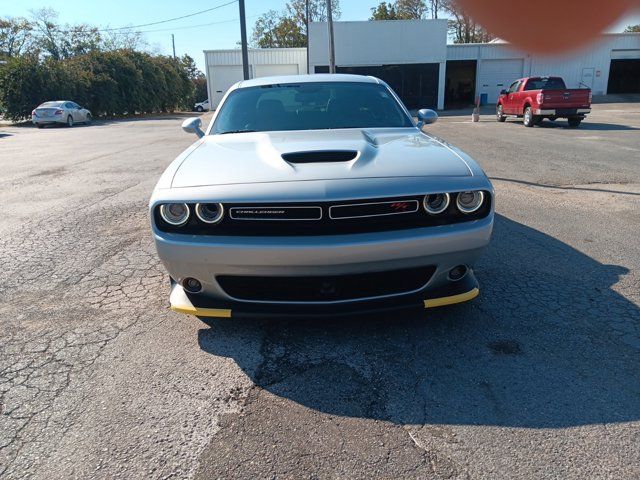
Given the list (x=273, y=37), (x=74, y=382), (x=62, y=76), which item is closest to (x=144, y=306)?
(x=74, y=382)

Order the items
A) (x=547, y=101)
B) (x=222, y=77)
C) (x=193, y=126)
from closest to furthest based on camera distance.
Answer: (x=193, y=126)
(x=547, y=101)
(x=222, y=77)

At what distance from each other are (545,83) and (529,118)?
70.3 inches

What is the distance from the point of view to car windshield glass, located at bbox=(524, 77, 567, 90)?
715 inches

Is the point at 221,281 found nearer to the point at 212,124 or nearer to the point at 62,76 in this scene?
the point at 212,124

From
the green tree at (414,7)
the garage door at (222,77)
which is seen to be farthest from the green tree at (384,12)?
the garage door at (222,77)

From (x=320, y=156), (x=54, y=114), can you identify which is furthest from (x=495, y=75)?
(x=320, y=156)

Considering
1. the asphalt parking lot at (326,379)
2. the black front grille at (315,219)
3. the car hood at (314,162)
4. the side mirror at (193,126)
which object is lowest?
the asphalt parking lot at (326,379)

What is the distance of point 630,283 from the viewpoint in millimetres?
3727

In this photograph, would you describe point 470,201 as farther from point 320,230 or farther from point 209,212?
point 209,212

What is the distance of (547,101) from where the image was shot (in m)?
16.6

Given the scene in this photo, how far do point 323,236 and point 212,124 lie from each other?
84.3 inches

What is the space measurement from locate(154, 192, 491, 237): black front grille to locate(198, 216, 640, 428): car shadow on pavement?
0.72 m

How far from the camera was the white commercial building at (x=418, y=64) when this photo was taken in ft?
105

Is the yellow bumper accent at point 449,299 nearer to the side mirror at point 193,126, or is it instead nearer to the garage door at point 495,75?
the side mirror at point 193,126
